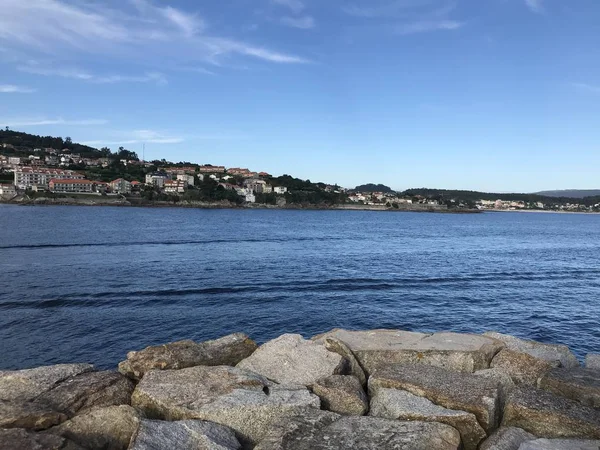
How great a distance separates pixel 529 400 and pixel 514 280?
26.5 meters

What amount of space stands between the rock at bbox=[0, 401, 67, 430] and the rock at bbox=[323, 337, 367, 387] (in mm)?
4411

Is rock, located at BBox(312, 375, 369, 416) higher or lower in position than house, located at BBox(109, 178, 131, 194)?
lower

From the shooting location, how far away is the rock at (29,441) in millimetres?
4953

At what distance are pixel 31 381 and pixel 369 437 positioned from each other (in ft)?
16.3

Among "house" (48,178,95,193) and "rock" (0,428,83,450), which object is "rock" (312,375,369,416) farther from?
"house" (48,178,95,193)

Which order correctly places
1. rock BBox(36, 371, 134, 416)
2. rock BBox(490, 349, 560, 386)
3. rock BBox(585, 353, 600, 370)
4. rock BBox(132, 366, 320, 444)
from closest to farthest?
rock BBox(132, 366, 320, 444) → rock BBox(36, 371, 134, 416) → rock BBox(490, 349, 560, 386) → rock BBox(585, 353, 600, 370)

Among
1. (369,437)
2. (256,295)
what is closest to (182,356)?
(369,437)

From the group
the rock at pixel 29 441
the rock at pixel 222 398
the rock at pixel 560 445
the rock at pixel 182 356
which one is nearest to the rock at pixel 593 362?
the rock at pixel 560 445

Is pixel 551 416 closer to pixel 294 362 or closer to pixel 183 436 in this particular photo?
pixel 294 362

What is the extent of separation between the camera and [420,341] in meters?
9.16

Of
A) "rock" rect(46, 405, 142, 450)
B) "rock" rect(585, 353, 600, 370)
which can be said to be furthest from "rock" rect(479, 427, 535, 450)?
"rock" rect(46, 405, 142, 450)

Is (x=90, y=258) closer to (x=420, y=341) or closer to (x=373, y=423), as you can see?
(x=420, y=341)

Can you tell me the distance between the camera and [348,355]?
843 centimetres

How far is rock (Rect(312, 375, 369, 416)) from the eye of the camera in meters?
6.55
